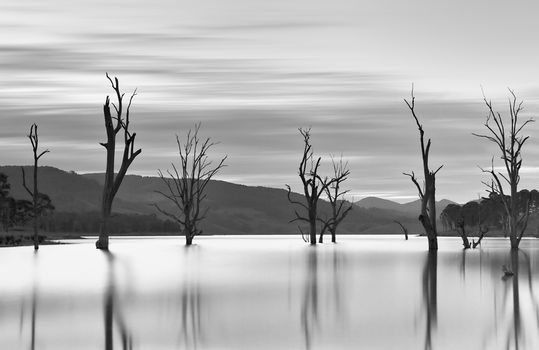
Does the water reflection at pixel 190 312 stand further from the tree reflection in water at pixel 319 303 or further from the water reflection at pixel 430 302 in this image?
the water reflection at pixel 430 302

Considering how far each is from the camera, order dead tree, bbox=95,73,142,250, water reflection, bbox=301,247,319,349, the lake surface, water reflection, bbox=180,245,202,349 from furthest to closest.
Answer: dead tree, bbox=95,73,142,250 → water reflection, bbox=301,247,319,349 → water reflection, bbox=180,245,202,349 → the lake surface

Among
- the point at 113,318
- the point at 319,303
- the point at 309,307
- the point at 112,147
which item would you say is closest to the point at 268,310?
the point at 309,307

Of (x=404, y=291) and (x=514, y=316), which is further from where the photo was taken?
(x=404, y=291)

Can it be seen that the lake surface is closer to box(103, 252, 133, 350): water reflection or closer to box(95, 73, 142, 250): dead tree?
box(103, 252, 133, 350): water reflection

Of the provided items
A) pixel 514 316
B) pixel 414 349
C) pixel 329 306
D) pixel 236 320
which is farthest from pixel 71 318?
pixel 514 316

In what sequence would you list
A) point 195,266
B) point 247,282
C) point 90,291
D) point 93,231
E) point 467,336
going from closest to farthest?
1. point 467,336
2. point 90,291
3. point 247,282
4. point 195,266
5. point 93,231

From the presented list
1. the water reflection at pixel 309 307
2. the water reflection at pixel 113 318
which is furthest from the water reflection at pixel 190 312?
the water reflection at pixel 309 307

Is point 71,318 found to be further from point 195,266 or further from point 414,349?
point 195,266

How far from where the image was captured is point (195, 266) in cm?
3000

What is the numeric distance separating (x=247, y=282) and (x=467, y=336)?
1082 cm

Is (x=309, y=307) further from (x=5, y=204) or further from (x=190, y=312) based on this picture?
(x=5, y=204)

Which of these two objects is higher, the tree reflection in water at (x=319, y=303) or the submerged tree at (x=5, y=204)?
the submerged tree at (x=5, y=204)

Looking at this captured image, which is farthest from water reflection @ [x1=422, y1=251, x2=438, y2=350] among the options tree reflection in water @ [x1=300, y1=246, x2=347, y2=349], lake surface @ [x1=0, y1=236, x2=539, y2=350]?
tree reflection in water @ [x1=300, y1=246, x2=347, y2=349]

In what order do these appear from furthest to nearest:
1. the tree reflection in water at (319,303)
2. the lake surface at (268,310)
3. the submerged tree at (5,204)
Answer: the submerged tree at (5,204) < the tree reflection in water at (319,303) < the lake surface at (268,310)
